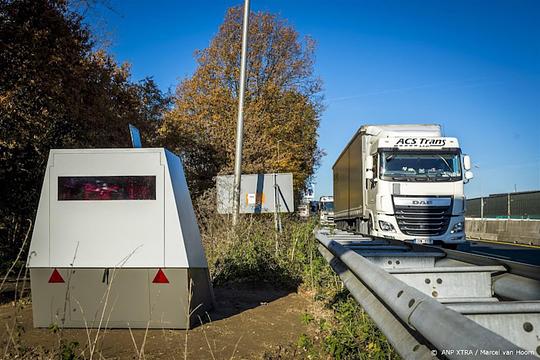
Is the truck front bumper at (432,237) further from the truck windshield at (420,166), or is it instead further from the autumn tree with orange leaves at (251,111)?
the autumn tree with orange leaves at (251,111)

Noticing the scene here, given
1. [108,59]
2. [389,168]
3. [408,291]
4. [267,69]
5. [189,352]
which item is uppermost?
[267,69]

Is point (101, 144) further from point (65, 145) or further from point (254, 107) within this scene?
point (254, 107)

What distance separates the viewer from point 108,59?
728 inches

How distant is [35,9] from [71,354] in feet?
27.2

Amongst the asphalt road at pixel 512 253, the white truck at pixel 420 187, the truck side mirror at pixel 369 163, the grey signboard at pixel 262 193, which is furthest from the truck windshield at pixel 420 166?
the grey signboard at pixel 262 193

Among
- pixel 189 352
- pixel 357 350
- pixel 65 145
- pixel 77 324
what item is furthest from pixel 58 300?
pixel 65 145

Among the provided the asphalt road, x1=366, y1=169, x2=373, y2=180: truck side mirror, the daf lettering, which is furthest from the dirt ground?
x1=366, y1=169, x2=373, y2=180: truck side mirror

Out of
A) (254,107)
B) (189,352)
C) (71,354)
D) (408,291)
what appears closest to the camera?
(408,291)

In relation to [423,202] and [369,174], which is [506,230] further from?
[369,174]

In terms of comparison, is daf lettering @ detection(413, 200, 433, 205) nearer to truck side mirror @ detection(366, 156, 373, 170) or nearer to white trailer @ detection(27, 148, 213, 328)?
truck side mirror @ detection(366, 156, 373, 170)

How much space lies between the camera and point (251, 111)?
2802cm

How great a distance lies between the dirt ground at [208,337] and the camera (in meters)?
4.76

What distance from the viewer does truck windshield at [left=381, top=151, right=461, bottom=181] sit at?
1480cm

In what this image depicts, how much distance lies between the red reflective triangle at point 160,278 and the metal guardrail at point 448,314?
2.32m
